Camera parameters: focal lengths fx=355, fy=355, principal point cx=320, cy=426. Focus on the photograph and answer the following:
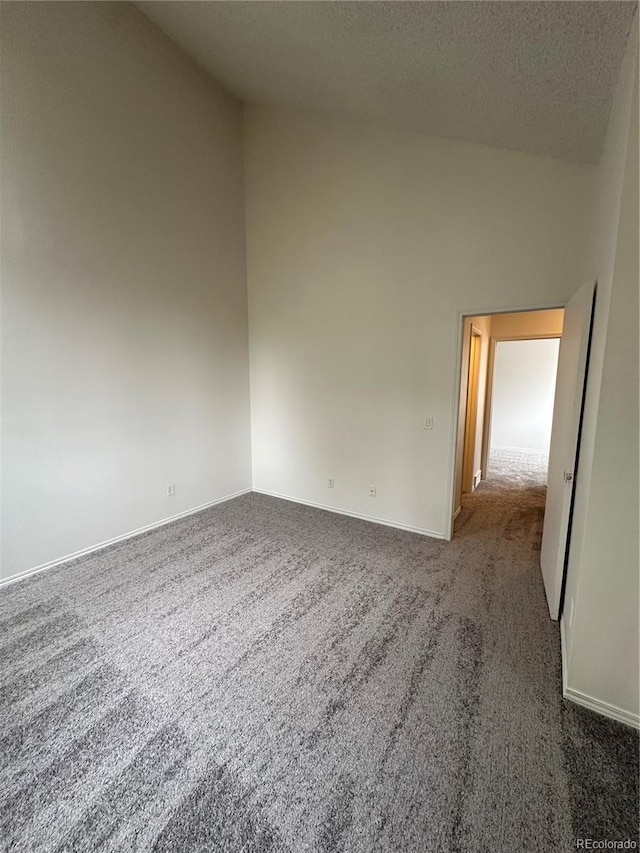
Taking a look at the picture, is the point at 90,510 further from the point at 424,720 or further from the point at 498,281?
the point at 498,281

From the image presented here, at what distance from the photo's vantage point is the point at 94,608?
2.27m

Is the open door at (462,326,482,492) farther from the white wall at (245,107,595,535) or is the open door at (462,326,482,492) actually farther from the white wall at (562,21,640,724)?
the white wall at (562,21,640,724)

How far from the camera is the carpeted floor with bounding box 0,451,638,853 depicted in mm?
1167

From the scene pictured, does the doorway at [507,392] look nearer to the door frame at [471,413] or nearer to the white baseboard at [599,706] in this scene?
the door frame at [471,413]

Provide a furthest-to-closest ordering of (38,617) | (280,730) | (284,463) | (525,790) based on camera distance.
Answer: (284,463) < (38,617) < (280,730) < (525,790)

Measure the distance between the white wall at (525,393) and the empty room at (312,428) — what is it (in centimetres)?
326

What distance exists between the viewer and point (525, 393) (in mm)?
7406

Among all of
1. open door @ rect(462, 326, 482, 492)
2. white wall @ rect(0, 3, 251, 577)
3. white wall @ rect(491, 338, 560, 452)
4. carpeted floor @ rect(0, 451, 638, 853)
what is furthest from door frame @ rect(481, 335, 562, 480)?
white wall @ rect(0, 3, 251, 577)

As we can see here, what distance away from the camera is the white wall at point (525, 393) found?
7188 mm

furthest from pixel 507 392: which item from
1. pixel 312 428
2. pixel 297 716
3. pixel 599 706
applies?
pixel 297 716

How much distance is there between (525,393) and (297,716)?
7581mm

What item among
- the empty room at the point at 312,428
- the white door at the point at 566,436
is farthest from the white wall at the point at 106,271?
the white door at the point at 566,436

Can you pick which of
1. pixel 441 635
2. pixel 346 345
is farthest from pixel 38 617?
pixel 346 345

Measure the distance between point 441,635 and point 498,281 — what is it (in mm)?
2515
